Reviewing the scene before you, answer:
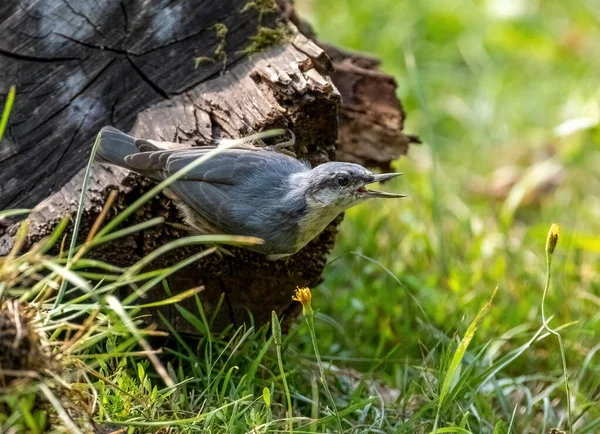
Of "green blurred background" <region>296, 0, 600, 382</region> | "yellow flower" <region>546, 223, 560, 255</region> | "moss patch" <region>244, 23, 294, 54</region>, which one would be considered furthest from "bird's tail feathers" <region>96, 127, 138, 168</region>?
"yellow flower" <region>546, 223, 560, 255</region>

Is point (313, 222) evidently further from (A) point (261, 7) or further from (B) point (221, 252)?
(A) point (261, 7)

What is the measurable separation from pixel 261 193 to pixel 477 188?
9.52ft

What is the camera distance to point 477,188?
5.71 metres

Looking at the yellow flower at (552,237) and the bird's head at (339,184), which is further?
the bird's head at (339,184)

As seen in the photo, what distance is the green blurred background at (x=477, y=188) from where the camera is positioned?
402 cm

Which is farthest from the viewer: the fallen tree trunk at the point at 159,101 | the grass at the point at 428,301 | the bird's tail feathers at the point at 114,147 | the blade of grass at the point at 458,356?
the fallen tree trunk at the point at 159,101

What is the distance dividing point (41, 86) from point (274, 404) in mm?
1497

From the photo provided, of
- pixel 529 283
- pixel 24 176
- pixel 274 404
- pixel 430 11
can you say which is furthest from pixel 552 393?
pixel 430 11

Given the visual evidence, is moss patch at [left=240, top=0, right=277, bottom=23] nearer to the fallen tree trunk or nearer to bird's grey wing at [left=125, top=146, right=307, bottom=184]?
the fallen tree trunk

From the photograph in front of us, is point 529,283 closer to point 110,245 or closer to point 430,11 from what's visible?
point 110,245

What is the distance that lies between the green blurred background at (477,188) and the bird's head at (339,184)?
29 cm

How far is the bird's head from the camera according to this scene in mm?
3100

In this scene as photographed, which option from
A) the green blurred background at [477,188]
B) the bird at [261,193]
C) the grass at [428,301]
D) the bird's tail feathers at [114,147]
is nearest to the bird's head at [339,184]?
the bird at [261,193]

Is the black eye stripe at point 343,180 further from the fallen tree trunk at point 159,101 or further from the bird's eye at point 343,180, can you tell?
the fallen tree trunk at point 159,101
